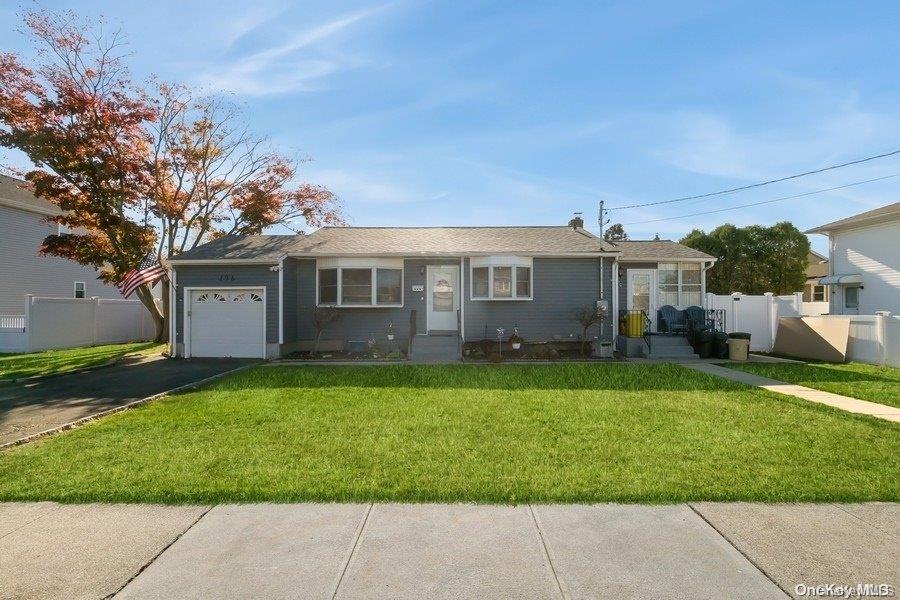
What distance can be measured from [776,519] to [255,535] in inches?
165

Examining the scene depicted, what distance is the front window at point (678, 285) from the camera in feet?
57.4

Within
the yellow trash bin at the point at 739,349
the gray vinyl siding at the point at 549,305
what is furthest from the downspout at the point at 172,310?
the yellow trash bin at the point at 739,349

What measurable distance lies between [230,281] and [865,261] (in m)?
24.0

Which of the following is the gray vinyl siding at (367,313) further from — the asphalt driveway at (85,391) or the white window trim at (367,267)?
the asphalt driveway at (85,391)

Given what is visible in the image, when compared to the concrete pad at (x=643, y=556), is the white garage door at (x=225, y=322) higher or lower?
higher

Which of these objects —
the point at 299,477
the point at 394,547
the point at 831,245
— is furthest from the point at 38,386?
the point at 831,245

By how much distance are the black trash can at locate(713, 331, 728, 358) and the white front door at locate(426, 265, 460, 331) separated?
8.13m

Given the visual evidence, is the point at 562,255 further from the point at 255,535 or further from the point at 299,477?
the point at 255,535

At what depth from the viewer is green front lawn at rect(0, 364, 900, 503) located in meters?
4.62

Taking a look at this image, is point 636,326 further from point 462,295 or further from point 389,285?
point 389,285

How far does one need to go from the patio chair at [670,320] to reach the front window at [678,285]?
0.45 m

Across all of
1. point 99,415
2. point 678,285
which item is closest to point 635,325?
point 678,285

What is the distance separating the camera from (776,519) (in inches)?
160

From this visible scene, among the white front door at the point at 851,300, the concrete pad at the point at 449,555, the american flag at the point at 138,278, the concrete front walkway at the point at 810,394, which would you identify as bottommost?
the concrete pad at the point at 449,555
